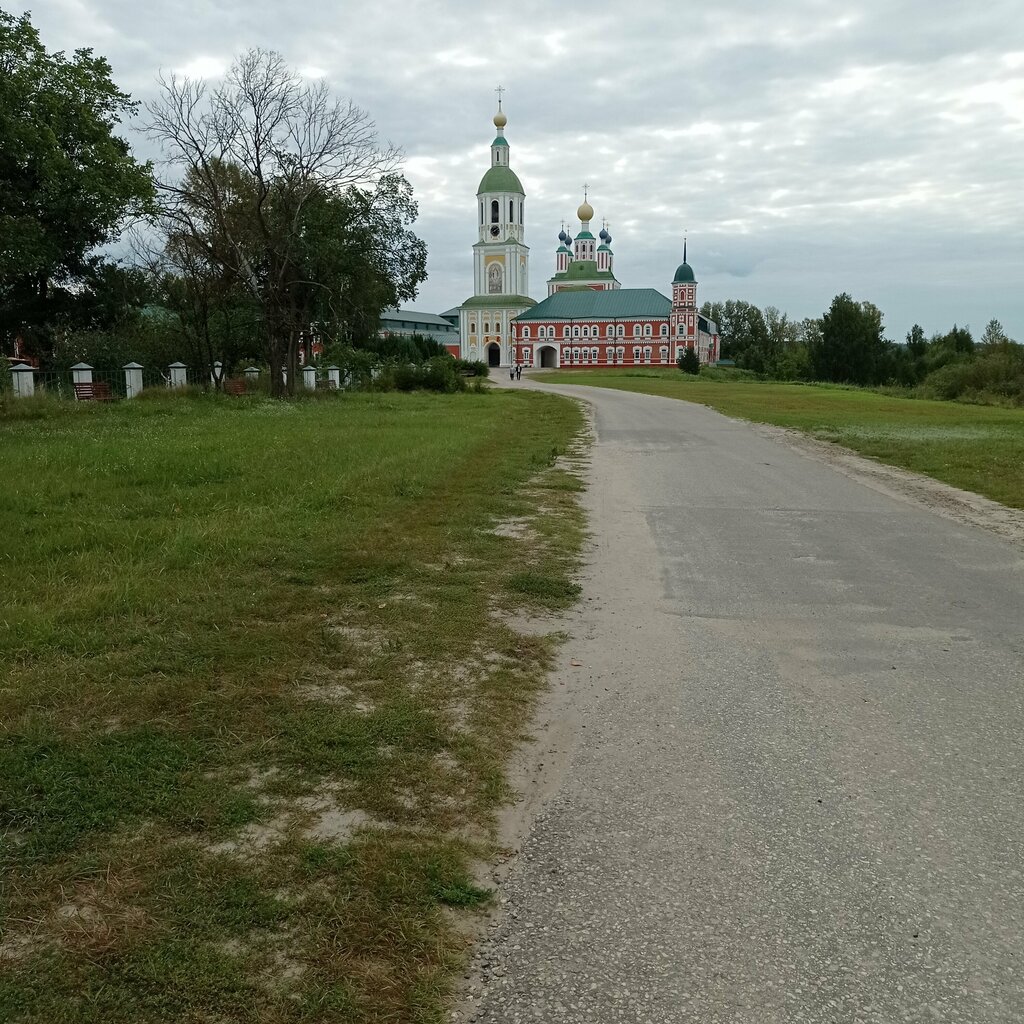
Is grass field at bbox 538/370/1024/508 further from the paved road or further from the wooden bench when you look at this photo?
the wooden bench

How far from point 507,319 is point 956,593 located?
108m

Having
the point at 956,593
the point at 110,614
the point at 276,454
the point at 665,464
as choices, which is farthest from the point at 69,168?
the point at 956,593

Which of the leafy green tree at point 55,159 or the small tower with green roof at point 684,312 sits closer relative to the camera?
the leafy green tree at point 55,159

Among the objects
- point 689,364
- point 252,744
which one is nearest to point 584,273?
point 689,364

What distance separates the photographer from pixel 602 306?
350 ft

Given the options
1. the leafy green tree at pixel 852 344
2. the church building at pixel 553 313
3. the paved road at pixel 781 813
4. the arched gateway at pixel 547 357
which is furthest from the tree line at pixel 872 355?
the paved road at pixel 781 813

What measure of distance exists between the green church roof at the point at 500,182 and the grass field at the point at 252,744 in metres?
111

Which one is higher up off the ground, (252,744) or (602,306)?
(602,306)

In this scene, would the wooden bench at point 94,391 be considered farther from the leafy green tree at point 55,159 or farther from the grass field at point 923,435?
the grass field at point 923,435

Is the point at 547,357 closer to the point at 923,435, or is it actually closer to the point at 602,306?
the point at 602,306

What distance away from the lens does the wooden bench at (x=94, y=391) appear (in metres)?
27.2

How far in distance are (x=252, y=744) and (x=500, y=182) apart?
117208 millimetres

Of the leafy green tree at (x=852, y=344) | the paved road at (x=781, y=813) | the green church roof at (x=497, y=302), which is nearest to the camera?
the paved road at (x=781, y=813)

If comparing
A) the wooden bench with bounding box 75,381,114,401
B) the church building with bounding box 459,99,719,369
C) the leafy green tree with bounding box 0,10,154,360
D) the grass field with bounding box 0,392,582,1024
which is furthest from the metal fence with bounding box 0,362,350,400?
the church building with bounding box 459,99,719,369
